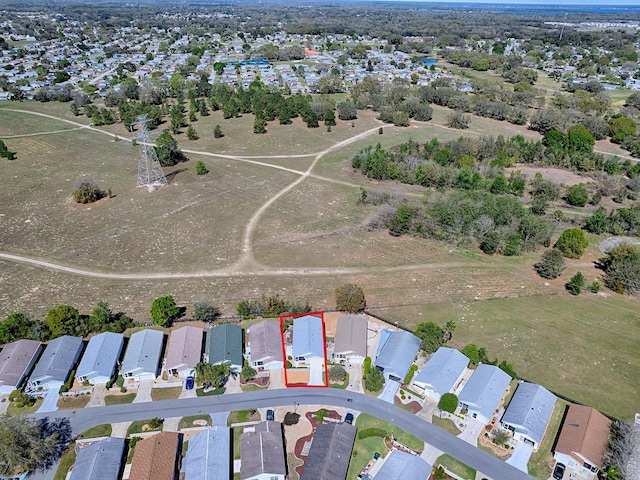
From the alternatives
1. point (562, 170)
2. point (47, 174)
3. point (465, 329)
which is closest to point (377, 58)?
Answer: point (562, 170)

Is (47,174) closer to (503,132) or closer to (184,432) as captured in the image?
(184,432)

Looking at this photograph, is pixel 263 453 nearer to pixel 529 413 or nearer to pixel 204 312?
pixel 204 312

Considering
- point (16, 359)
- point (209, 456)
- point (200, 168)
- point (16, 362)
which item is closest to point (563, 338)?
point (209, 456)

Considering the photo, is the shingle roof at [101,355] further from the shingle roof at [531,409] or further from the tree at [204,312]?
the shingle roof at [531,409]

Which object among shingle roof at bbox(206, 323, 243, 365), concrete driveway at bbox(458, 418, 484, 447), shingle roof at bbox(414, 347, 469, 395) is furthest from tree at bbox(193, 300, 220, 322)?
concrete driveway at bbox(458, 418, 484, 447)

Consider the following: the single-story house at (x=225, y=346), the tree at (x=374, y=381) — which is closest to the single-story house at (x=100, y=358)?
the single-story house at (x=225, y=346)

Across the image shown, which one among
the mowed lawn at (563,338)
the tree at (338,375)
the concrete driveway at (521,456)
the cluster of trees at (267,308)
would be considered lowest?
the mowed lawn at (563,338)
